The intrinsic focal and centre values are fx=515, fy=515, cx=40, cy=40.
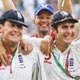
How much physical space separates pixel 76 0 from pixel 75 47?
9.44 m

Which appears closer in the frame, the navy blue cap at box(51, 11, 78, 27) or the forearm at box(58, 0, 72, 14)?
the navy blue cap at box(51, 11, 78, 27)

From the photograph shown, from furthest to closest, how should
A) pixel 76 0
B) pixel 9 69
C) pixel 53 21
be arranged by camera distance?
pixel 76 0
pixel 53 21
pixel 9 69

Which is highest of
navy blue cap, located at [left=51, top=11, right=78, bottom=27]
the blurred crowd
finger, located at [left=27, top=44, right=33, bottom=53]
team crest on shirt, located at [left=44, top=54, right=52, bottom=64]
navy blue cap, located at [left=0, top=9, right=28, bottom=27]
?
navy blue cap, located at [left=0, top=9, right=28, bottom=27]

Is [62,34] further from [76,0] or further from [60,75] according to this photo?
[76,0]

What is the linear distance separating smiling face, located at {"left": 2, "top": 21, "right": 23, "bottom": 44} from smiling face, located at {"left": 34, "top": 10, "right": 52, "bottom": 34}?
133 centimetres

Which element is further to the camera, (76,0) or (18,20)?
(76,0)

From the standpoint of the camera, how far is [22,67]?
6.71m

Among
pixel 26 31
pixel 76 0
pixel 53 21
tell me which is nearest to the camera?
pixel 53 21

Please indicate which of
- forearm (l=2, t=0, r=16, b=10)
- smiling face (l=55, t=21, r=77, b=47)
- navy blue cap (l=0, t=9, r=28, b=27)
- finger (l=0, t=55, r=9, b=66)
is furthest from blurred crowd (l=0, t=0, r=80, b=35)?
finger (l=0, t=55, r=9, b=66)

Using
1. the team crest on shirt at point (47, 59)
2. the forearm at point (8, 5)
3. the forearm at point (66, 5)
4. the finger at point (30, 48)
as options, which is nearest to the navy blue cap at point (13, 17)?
the finger at point (30, 48)

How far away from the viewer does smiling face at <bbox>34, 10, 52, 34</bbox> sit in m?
8.03

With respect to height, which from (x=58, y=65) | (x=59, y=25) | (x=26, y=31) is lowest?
(x=26, y=31)

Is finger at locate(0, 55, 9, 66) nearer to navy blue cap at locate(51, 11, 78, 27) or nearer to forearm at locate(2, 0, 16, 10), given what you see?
→ navy blue cap at locate(51, 11, 78, 27)

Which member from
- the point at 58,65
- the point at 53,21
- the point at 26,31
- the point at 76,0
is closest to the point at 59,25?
the point at 53,21
